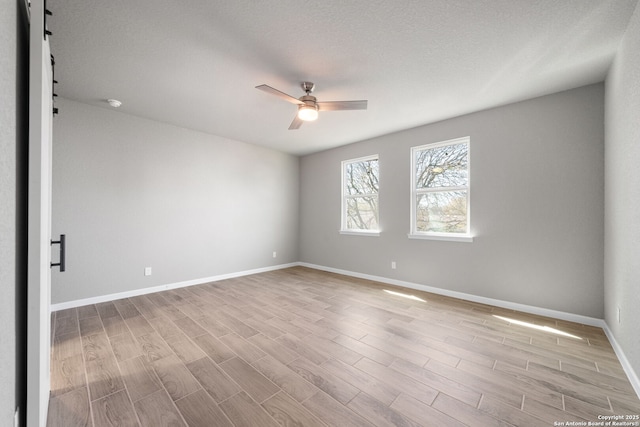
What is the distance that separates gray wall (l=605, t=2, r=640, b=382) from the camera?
1829mm

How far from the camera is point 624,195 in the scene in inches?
82.6

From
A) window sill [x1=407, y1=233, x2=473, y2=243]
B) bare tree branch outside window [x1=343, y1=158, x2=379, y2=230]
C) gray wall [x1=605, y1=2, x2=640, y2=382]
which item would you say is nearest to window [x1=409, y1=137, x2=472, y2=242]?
window sill [x1=407, y1=233, x2=473, y2=243]

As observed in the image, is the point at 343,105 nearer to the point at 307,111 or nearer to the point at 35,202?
the point at 307,111

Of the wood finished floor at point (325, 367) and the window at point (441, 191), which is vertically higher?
the window at point (441, 191)

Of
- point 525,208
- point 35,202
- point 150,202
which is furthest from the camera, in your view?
point 150,202

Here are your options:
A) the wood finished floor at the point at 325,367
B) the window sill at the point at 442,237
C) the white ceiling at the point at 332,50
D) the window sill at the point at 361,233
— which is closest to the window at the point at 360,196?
the window sill at the point at 361,233

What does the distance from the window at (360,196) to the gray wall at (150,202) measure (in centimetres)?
166

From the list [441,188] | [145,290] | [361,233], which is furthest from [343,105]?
[145,290]

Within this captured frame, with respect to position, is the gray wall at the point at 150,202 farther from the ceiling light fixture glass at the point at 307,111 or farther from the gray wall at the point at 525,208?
the gray wall at the point at 525,208

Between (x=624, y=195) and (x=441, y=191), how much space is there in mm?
1993

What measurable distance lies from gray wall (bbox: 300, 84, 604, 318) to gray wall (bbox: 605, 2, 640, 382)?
180 millimetres

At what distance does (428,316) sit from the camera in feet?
10.1

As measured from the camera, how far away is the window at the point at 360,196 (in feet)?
16.2

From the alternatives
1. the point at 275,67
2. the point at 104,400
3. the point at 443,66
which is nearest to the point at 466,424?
the point at 104,400
